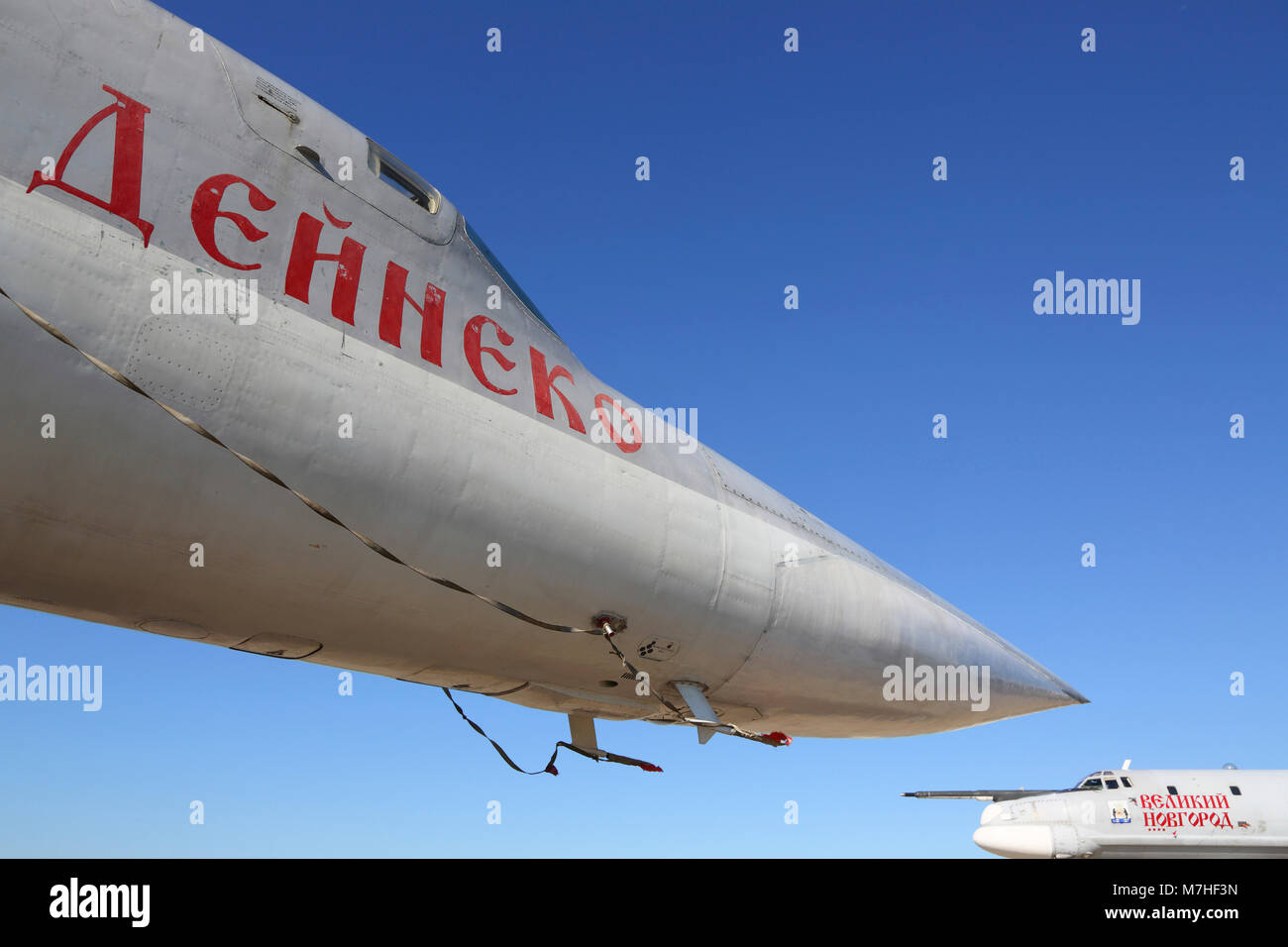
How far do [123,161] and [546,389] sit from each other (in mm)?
3232

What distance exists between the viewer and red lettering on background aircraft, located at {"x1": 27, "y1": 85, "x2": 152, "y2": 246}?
523cm

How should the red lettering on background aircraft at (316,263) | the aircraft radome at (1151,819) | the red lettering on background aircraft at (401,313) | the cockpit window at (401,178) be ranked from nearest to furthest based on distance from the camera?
the red lettering on background aircraft at (316,263) → the red lettering on background aircraft at (401,313) → the cockpit window at (401,178) → the aircraft radome at (1151,819)

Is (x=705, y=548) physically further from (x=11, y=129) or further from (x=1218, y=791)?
(x=1218, y=791)

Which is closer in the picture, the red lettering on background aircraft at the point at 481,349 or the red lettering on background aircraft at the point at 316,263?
the red lettering on background aircraft at the point at 316,263

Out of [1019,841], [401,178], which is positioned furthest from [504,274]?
[1019,841]

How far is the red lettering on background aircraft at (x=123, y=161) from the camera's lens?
206 inches

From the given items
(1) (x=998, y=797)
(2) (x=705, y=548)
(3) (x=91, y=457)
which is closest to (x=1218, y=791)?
(1) (x=998, y=797)

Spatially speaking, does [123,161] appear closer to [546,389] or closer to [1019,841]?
[546,389]

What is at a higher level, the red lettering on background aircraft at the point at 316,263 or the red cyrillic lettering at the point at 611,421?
the red lettering on background aircraft at the point at 316,263

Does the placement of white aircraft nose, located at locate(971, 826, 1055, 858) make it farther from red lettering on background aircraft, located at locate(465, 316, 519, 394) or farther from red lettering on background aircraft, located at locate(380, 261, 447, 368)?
red lettering on background aircraft, located at locate(380, 261, 447, 368)

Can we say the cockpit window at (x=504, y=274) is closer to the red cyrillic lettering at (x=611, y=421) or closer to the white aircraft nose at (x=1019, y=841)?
the red cyrillic lettering at (x=611, y=421)

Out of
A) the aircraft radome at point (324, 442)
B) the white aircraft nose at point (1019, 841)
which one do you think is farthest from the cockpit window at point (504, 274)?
the white aircraft nose at point (1019, 841)

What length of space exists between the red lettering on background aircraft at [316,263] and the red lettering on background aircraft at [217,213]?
0.77 feet
